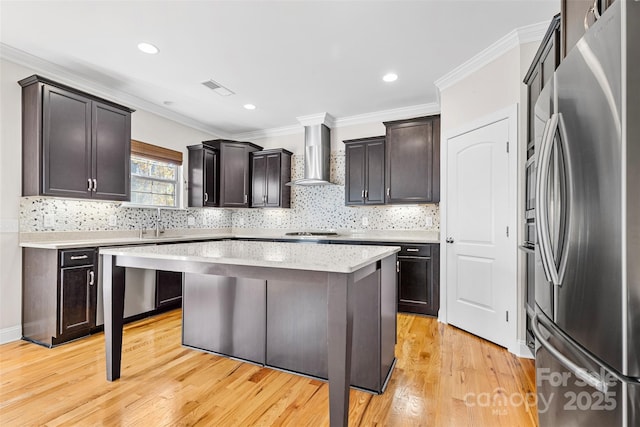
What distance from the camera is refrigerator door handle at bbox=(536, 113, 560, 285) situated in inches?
46.6

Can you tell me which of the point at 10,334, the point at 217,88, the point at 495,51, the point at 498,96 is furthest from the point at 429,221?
the point at 10,334

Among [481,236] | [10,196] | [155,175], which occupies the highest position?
[155,175]

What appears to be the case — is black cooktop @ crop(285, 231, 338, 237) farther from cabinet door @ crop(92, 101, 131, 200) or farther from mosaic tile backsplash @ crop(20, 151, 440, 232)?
cabinet door @ crop(92, 101, 131, 200)

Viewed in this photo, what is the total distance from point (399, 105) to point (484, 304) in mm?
2768

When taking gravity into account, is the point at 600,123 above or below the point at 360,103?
below

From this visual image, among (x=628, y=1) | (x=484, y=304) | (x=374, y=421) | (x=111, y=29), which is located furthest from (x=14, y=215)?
(x=484, y=304)

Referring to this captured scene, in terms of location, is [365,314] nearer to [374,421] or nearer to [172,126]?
[374,421]

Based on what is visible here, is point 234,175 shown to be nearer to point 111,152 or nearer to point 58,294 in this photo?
point 111,152

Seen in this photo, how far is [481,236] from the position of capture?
2.95 m

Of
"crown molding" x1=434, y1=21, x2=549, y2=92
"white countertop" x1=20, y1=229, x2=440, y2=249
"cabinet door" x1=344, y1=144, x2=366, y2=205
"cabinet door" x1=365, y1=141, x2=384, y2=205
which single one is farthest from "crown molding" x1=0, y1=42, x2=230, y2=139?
"crown molding" x1=434, y1=21, x2=549, y2=92

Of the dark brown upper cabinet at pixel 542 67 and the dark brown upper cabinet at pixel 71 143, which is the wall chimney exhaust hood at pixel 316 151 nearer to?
the dark brown upper cabinet at pixel 71 143

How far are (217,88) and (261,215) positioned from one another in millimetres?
2436

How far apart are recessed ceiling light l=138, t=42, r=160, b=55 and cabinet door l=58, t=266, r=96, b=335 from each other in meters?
2.12

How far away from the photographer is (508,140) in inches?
106
